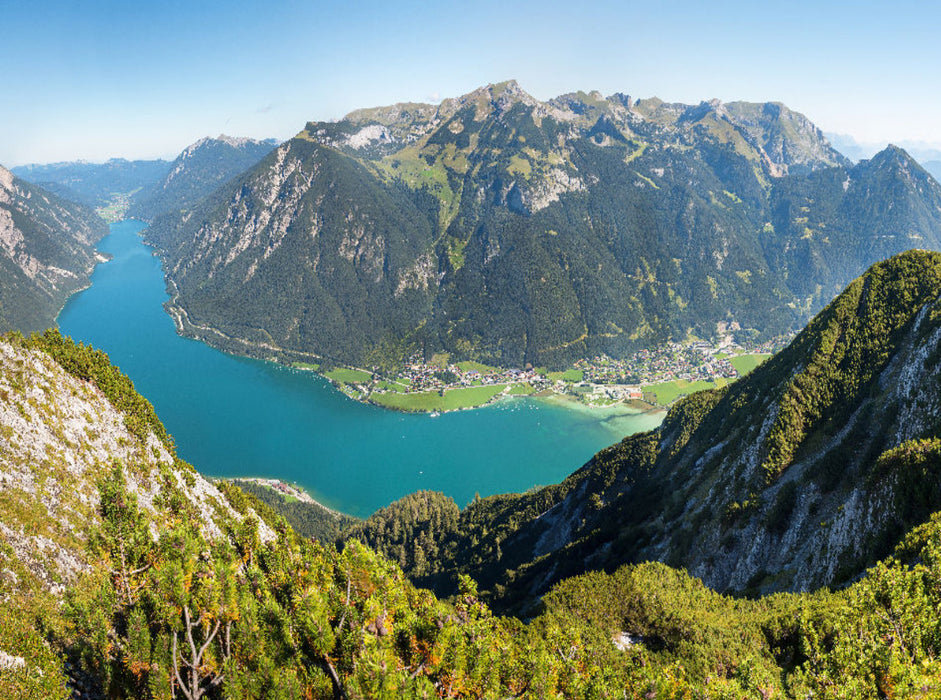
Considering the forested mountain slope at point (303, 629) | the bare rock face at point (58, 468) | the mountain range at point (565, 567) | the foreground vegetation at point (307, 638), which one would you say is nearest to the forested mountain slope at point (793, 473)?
the mountain range at point (565, 567)

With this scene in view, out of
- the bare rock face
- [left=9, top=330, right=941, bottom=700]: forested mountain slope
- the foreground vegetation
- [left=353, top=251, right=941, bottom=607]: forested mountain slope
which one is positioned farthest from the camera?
[left=353, top=251, right=941, bottom=607]: forested mountain slope

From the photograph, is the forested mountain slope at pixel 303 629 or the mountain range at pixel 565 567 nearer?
the forested mountain slope at pixel 303 629

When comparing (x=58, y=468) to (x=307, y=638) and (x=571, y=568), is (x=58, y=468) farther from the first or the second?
(x=571, y=568)

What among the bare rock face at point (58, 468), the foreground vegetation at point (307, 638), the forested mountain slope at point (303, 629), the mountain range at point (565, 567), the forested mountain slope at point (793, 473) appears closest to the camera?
the foreground vegetation at point (307, 638)

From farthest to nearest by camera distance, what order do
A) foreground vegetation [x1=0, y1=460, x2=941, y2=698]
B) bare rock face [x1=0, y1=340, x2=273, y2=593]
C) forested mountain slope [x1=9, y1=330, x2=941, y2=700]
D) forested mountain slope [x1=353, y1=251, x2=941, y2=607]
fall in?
1. forested mountain slope [x1=353, y1=251, x2=941, y2=607]
2. bare rock face [x1=0, y1=340, x2=273, y2=593]
3. forested mountain slope [x1=9, y1=330, x2=941, y2=700]
4. foreground vegetation [x1=0, y1=460, x2=941, y2=698]

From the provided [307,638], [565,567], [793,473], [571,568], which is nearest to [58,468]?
[307,638]

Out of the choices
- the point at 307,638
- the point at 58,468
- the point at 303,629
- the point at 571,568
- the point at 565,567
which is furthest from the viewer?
the point at 565,567

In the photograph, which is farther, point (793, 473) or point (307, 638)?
point (793, 473)

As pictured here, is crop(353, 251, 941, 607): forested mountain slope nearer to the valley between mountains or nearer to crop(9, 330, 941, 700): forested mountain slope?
the valley between mountains

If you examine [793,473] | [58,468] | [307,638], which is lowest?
[793,473]

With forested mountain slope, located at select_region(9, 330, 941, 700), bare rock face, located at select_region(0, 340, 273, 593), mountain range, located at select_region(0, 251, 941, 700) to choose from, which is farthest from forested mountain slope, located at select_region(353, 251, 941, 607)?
bare rock face, located at select_region(0, 340, 273, 593)

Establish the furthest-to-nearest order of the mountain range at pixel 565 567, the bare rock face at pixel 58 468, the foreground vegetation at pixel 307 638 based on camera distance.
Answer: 1. the bare rock face at pixel 58 468
2. the mountain range at pixel 565 567
3. the foreground vegetation at pixel 307 638

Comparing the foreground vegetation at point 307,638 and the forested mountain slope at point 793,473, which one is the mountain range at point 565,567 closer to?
the foreground vegetation at point 307,638

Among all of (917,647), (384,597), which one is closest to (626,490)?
(917,647)
